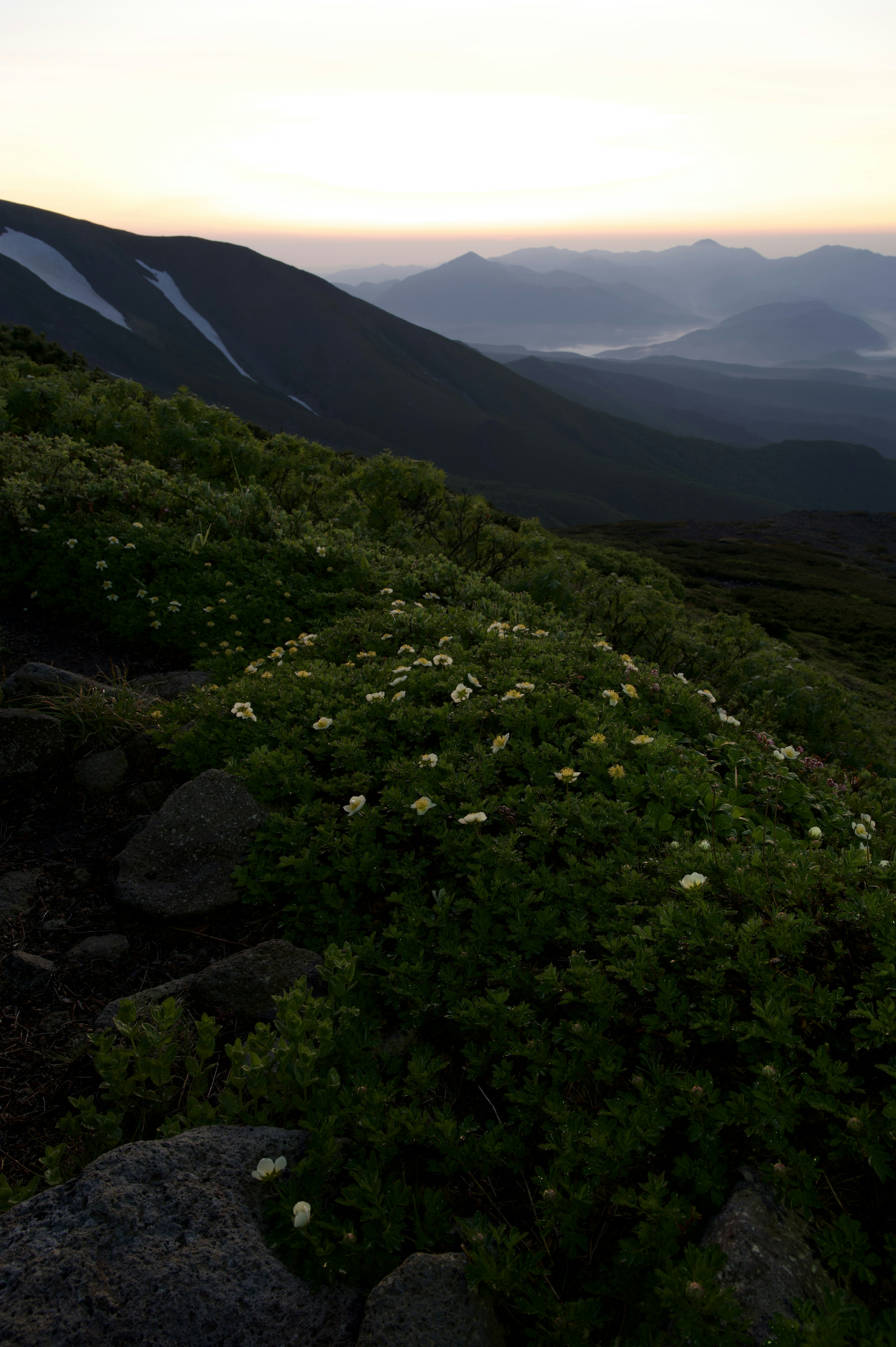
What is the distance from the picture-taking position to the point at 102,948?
395cm

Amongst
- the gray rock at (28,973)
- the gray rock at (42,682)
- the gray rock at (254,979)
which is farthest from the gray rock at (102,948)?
the gray rock at (42,682)

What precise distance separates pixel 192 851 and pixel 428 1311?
9.18ft

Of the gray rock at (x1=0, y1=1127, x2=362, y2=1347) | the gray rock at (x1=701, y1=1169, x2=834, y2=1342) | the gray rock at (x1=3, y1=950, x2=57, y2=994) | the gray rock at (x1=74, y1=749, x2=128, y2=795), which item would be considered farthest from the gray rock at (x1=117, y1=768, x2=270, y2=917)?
the gray rock at (x1=701, y1=1169, x2=834, y2=1342)

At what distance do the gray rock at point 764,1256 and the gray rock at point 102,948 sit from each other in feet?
10.6

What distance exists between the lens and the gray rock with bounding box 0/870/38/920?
164 inches

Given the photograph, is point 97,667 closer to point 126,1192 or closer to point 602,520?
point 126,1192

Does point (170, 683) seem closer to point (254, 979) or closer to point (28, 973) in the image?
point (28, 973)

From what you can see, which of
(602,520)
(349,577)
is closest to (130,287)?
(602,520)

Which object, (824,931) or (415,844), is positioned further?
(415,844)

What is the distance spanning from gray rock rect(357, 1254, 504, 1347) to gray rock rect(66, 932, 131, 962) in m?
2.48

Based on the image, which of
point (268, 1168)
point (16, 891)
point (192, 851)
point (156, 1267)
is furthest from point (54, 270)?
point (156, 1267)

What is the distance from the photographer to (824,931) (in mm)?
2922

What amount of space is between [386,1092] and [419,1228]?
0.48 meters

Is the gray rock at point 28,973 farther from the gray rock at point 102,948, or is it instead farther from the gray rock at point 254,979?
the gray rock at point 254,979
